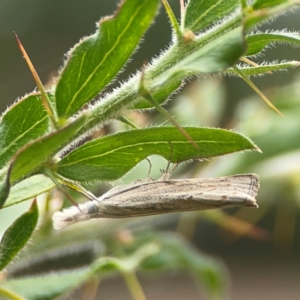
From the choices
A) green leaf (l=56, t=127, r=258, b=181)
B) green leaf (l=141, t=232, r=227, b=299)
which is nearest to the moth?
green leaf (l=56, t=127, r=258, b=181)

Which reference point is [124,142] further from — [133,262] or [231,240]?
[231,240]

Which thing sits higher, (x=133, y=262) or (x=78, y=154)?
(x=78, y=154)

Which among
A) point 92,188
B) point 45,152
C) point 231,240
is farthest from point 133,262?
point 231,240

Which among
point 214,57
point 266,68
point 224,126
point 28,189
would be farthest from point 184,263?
point 214,57

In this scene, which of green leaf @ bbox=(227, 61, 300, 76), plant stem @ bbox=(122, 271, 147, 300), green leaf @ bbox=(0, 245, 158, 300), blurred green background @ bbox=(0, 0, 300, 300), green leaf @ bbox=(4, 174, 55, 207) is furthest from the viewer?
blurred green background @ bbox=(0, 0, 300, 300)

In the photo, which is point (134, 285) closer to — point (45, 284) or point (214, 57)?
point (45, 284)

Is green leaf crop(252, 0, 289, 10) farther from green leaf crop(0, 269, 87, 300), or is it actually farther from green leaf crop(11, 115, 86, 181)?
green leaf crop(0, 269, 87, 300)
